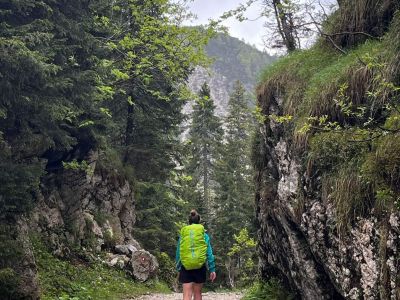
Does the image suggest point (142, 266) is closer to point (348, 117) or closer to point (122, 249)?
point (122, 249)

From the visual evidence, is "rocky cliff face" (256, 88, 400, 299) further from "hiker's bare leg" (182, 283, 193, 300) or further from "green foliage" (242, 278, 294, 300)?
"hiker's bare leg" (182, 283, 193, 300)

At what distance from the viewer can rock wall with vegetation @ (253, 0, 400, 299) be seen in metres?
5.00

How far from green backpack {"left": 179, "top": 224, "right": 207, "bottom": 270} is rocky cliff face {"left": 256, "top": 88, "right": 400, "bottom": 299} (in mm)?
1786

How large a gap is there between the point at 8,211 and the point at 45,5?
4.82 metres

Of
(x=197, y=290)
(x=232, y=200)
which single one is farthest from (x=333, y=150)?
(x=232, y=200)

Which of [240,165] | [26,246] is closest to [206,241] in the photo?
[26,246]

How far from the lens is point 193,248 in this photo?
21.5 feet

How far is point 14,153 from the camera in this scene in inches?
385

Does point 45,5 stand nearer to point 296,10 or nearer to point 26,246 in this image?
point 26,246

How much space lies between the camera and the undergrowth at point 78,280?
10495mm

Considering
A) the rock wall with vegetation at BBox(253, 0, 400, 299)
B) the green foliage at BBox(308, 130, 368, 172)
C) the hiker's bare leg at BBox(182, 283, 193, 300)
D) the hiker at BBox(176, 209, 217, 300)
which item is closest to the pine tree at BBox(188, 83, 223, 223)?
the rock wall with vegetation at BBox(253, 0, 400, 299)

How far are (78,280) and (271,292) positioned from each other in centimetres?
593

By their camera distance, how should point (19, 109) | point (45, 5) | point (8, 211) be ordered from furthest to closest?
point (45, 5) < point (19, 109) < point (8, 211)

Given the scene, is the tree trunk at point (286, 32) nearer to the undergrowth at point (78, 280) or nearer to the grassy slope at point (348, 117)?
the grassy slope at point (348, 117)
